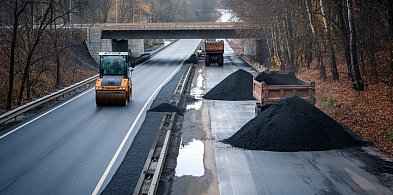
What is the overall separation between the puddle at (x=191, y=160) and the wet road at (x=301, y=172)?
525 mm

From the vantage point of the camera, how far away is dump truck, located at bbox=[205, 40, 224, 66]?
57.6 m

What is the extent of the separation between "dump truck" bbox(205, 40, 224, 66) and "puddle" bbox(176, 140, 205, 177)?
40772mm

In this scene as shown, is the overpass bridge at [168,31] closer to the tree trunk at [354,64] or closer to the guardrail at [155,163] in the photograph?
the tree trunk at [354,64]

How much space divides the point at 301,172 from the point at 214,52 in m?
45.5

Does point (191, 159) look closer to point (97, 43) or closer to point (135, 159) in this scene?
point (135, 159)

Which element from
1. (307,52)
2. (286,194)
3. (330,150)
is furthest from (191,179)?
(307,52)

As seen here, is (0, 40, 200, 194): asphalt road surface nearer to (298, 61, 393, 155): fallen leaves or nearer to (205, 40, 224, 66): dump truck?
(298, 61, 393, 155): fallen leaves

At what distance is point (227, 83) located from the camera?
1219 inches

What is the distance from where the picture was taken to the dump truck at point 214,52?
2269 inches

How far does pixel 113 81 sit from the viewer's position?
83.0 feet

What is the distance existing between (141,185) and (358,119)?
11122 mm

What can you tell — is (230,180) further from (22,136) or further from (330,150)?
(22,136)

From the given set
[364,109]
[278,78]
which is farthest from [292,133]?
[278,78]

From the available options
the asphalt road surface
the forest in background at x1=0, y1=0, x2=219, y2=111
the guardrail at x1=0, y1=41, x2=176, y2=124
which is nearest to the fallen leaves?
the asphalt road surface
